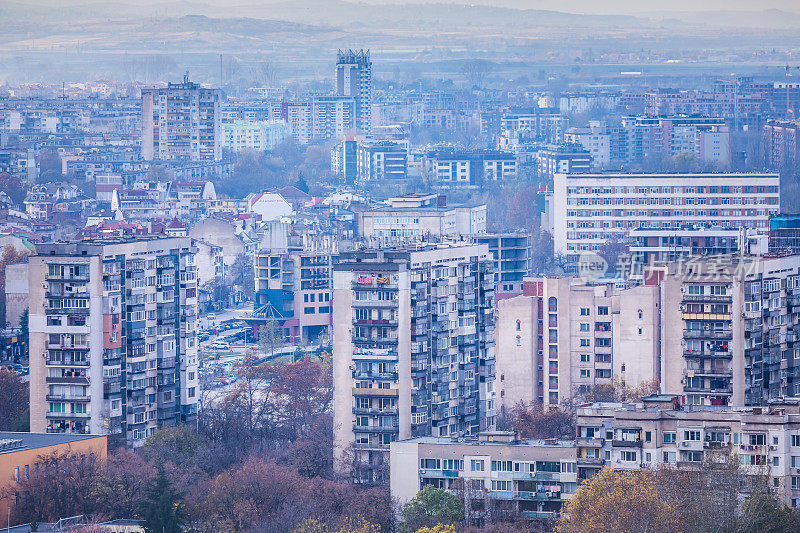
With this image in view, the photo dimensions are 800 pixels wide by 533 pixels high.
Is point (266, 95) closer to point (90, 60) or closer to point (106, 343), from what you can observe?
point (90, 60)

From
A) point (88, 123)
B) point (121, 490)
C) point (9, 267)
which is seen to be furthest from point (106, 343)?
point (88, 123)

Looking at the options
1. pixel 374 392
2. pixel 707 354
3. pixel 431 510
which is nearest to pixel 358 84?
pixel 707 354

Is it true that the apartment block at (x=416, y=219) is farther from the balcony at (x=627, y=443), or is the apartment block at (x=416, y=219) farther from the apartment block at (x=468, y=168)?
the balcony at (x=627, y=443)

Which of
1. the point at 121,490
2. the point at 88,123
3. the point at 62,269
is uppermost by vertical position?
the point at 88,123

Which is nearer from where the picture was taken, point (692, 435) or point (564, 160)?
point (692, 435)

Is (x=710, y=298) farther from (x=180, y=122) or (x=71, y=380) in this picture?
(x=180, y=122)

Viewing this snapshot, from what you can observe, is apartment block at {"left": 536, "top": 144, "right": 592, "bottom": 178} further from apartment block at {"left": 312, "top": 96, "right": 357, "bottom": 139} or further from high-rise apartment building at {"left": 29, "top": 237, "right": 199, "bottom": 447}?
high-rise apartment building at {"left": 29, "top": 237, "right": 199, "bottom": 447}
